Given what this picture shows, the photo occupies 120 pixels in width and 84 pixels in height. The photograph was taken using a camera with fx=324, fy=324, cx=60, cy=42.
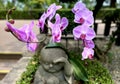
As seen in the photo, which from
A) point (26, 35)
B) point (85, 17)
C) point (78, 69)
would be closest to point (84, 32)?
point (85, 17)

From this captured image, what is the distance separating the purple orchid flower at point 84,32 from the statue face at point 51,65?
444 millimetres

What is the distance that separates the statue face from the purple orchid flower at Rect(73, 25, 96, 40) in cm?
44

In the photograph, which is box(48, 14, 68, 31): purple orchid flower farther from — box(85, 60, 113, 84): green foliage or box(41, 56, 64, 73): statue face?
box(85, 60, 113, 84): green foliage

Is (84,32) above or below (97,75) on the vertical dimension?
above

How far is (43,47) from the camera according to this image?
3.16 meters

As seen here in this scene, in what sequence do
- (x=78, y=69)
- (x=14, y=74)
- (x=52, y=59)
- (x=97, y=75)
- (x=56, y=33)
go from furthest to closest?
(x=14, y=74), (x=97, y=75), (x=78, y=69), (x=52, y=59), (x=56, y=33)

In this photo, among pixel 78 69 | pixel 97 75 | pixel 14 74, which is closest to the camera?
pixel 78 69

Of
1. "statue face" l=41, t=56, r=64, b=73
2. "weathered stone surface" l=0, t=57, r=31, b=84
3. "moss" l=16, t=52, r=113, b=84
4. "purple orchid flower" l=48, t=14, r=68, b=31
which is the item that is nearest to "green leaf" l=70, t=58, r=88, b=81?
"statue face" l=41, t=56, r=64, b=73

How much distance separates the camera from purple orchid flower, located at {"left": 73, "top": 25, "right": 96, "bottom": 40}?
266 cm

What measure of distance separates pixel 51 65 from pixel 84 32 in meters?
0.54

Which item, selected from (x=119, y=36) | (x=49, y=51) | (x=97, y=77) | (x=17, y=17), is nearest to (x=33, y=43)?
(x=49, y=51)

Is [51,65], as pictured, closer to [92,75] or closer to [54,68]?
[54,68]

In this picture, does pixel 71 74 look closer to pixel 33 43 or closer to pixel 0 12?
pixel 33 43

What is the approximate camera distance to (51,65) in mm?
3025
